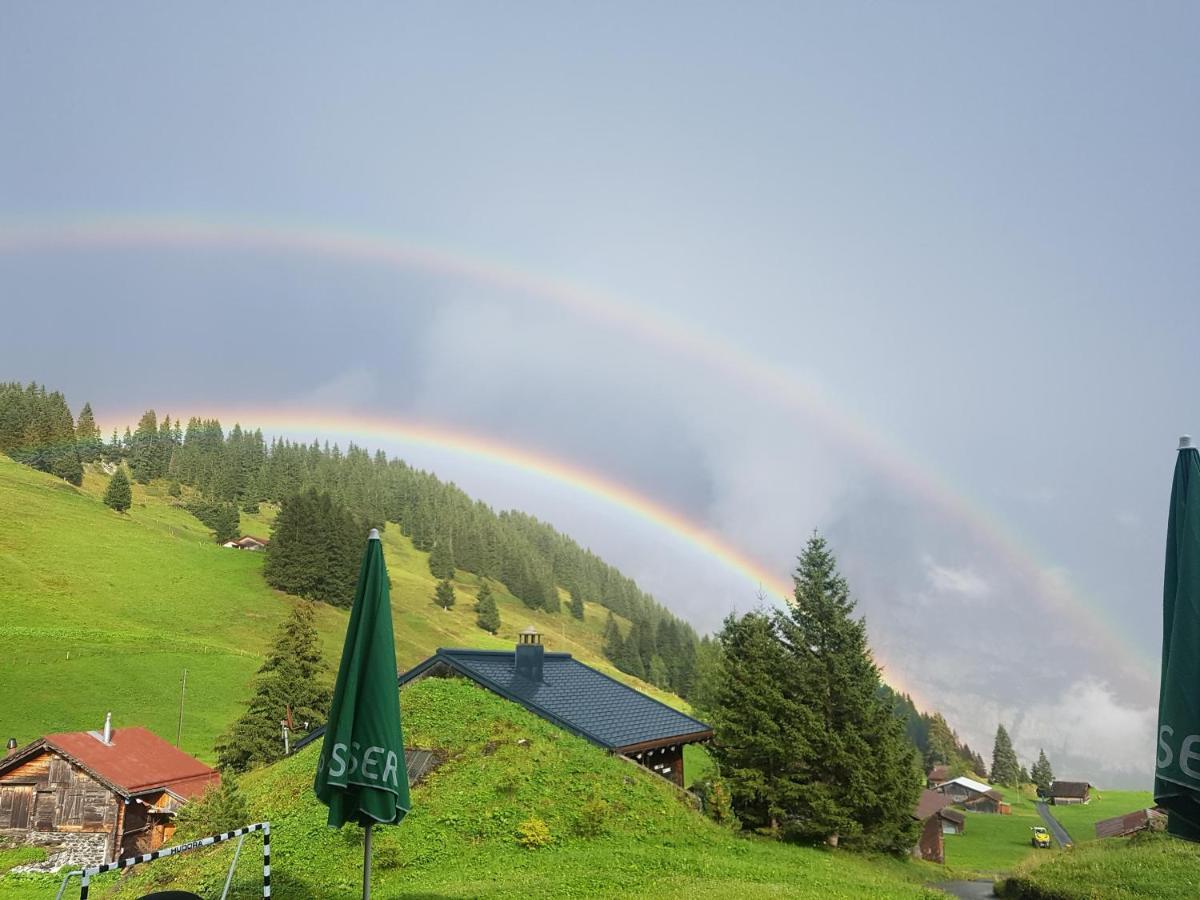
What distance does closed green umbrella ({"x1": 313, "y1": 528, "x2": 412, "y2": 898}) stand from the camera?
8773 mm

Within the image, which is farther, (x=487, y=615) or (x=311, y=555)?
(x=487, y=615)

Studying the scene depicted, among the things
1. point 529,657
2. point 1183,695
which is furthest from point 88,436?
point 1183,695

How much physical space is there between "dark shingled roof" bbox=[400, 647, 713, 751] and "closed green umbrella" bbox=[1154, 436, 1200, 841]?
797 inches

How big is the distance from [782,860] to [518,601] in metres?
146

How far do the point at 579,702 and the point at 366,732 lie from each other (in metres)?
21.6

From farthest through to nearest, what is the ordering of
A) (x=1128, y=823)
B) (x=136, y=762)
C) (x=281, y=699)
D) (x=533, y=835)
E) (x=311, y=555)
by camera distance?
(x=311, y=555)
(x=1128, y=823)
(x=281, y=699)
(x=136, y=762)
(x=533, y=835)

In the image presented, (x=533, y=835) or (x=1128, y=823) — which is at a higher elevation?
(x=533, y=835)

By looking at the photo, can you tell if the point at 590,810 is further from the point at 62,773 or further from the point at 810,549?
the point at 62,773

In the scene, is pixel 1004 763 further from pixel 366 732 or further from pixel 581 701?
pixel 366 732

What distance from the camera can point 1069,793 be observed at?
120m

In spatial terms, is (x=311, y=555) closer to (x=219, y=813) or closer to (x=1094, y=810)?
(x=219, y=813)

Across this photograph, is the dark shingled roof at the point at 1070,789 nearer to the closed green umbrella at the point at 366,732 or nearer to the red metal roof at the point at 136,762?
the red metal roof at the point at 136,762

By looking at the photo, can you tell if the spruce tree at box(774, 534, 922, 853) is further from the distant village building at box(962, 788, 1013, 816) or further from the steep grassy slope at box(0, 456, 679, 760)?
the distant village building at box(962, 788, 1013, 816)

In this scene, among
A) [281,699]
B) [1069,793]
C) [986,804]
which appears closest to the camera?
[281,699]
